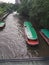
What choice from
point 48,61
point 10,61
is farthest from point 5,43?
point 48,61

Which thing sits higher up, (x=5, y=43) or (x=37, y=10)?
(x=37, y=10)

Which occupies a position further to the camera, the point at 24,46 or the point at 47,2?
the point at 47,2

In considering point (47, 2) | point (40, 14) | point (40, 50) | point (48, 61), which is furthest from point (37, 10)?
point (48, 61)

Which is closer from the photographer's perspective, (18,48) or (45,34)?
(18,48)

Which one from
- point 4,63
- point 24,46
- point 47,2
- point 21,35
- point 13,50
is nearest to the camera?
point 4,63

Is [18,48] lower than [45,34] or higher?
lower

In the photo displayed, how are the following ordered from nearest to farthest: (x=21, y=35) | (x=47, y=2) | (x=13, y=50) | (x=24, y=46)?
(x=13, y=50), (x=24, y=46), (x=47, y=2), (x=21, y=35)

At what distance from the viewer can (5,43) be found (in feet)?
55.5

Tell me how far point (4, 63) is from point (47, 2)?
946cm

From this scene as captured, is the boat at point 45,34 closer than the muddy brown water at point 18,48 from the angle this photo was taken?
No

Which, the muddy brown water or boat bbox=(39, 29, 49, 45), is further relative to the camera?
boat bbox=(39, 29, 49, 45)

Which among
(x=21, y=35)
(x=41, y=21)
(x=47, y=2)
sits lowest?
(x=21, y=35)

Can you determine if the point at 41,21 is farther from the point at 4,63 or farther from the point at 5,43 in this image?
the point at 4,63

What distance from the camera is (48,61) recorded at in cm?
1235
